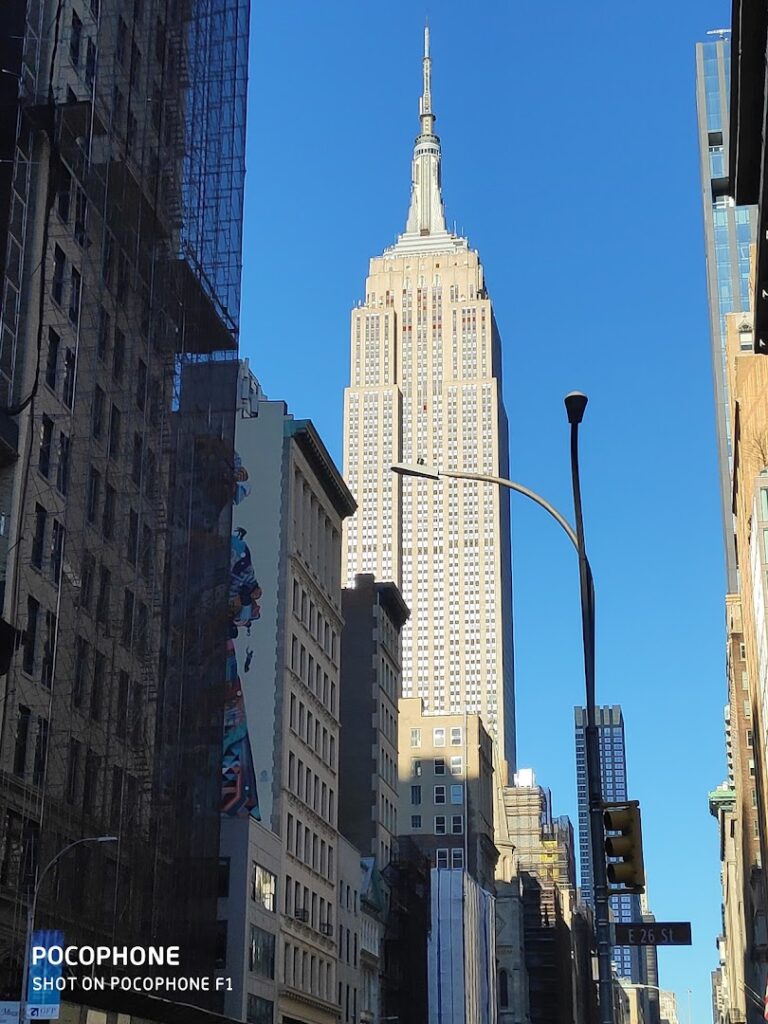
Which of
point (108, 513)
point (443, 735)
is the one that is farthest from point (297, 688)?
point (443, 735)

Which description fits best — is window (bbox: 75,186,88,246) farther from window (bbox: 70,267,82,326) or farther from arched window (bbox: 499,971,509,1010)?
arched window (bbox: 499,971,509,1010)

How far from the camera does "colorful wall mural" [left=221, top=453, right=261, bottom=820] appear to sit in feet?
248

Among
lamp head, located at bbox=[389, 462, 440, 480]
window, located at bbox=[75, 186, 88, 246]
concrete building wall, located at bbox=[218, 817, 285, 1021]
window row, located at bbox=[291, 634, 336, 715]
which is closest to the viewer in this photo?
lamp head, located at bbox=[389, 462, 440, 480]

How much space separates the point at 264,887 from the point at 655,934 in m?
54.1

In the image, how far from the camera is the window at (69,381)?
181ft

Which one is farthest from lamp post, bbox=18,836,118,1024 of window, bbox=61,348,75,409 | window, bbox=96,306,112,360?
window, bbox=96,306,112,360

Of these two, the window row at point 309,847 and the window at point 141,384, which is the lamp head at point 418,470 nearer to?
the window at point 141,384

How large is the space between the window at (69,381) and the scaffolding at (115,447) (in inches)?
3.0

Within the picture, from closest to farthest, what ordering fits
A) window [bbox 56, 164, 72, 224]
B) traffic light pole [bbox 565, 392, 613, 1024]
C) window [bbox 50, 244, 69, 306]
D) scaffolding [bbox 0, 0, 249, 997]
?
traffic light pole [bbox 565, 392, 613, 1024] < scaffolding [bbox 0, 0, 249, 997] < window [bbox 50, 244, 69, 306] < window [bbox 56, 164, 72, 224]

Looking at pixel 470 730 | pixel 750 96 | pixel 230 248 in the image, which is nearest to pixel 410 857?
pixel 470 730

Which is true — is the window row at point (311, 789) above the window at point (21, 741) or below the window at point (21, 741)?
above

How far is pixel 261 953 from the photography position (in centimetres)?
7319

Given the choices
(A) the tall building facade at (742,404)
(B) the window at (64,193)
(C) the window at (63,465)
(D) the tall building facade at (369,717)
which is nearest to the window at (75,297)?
(B) the window at (64,193)

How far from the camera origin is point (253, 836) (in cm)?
7250
